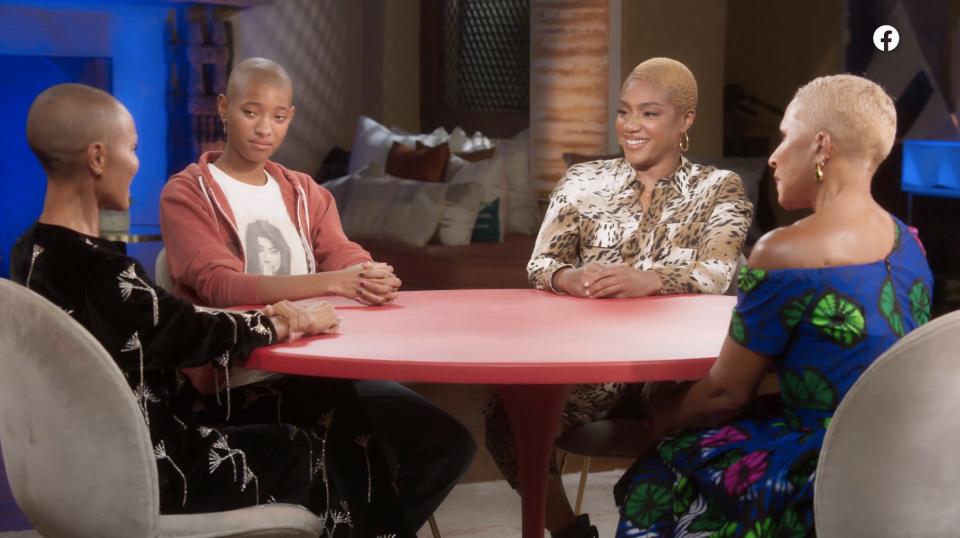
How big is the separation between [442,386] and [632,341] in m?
3.35

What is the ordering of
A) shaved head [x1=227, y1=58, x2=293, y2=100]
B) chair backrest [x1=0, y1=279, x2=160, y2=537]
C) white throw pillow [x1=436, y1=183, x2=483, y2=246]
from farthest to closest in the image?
1. white throw pillow [x1=436, y1=183, x2=483, y2=246]
2. shaved head [x1=227, y1=58, x2=293, y2=100]
3. chair backrest [x1=0, y1=279, x2=160, y2=537]

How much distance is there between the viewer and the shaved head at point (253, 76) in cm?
262

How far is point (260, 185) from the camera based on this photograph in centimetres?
270

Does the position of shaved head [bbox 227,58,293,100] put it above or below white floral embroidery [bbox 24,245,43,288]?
above

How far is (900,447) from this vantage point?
64.6 inches

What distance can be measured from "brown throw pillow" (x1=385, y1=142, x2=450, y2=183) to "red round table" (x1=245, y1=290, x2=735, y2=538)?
397 cm

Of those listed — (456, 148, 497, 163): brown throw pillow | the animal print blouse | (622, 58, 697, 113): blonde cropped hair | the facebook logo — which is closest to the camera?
the animal print blouse

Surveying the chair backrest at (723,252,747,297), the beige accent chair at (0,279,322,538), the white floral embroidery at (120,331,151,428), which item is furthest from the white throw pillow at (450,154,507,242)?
the beige accent chair at (0,279,322,538)

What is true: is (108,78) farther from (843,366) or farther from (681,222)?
(843,366)

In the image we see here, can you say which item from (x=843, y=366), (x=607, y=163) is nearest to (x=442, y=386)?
(x=607, y=163)

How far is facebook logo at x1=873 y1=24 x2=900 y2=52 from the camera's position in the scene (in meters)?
6.12

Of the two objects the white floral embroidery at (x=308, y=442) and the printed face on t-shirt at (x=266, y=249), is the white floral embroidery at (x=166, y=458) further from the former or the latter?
the printed face on t-shirt at (x=266, y=249)

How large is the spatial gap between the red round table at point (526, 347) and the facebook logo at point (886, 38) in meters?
3.91

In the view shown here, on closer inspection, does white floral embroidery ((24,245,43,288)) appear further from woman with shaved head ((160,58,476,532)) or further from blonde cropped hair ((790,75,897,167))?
blonde cropped hair ((790,75,897,167))
